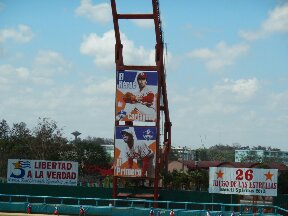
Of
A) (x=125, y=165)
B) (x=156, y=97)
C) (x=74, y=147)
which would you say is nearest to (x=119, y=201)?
(x=125, y=165)

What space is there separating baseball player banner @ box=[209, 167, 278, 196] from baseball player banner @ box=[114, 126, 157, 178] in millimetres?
5773

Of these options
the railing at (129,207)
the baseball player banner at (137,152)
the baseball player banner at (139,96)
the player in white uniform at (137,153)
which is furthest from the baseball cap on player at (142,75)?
the railing at (129,207)

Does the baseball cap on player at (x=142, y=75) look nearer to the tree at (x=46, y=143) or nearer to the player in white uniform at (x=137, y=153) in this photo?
the player in white uniform at (x=137, y=153)

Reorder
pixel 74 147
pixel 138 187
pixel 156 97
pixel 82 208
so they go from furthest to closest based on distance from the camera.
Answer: pixel 74 147 → pixel 138 187 → pixel 156 97 → pixel 82 208

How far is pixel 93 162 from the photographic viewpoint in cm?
11431

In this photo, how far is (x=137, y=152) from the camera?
4794 centimetres

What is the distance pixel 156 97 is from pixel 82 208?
463 inches

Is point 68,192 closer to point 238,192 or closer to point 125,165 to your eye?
point 125,165

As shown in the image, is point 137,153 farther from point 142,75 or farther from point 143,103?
point 142,75

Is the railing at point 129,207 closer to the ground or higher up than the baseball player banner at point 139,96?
closer to the ground

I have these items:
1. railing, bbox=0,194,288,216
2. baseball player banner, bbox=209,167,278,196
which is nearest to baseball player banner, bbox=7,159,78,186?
railing, bbox=0,194,288,216

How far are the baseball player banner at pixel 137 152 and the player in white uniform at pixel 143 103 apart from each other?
1111 mm

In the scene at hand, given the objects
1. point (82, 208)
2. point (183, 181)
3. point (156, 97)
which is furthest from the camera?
point (183, 181)

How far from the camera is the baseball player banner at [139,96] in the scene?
47.6m
